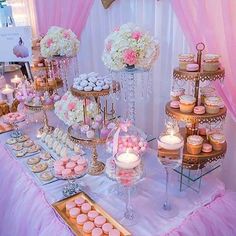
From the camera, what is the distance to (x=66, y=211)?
3.97 feet

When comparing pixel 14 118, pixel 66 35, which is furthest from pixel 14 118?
pixel 66 35

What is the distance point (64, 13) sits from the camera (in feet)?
9.19

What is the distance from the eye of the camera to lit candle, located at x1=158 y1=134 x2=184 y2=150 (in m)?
1.15

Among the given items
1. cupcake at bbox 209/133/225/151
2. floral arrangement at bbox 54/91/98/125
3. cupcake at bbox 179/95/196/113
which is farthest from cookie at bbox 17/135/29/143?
cupcake at bbox 209/133/225/151

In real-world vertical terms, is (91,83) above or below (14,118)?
above

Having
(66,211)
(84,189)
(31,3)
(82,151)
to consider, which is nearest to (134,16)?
(82,151)

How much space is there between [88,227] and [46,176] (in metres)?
0.47

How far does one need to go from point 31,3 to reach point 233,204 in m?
3.11

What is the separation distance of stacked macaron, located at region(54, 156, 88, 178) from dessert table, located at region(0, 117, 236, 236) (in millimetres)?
109

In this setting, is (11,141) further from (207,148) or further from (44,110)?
(207,148)

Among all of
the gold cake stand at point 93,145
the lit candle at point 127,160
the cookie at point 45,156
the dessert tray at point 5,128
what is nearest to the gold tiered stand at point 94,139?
the gold cake stand at point 93,145

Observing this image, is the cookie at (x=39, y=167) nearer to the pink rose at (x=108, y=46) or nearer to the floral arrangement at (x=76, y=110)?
the floral arrangement at (x=76, y=110)

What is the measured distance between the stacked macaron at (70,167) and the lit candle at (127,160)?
0.87ft

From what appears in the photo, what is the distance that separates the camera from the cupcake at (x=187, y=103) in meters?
1.32
